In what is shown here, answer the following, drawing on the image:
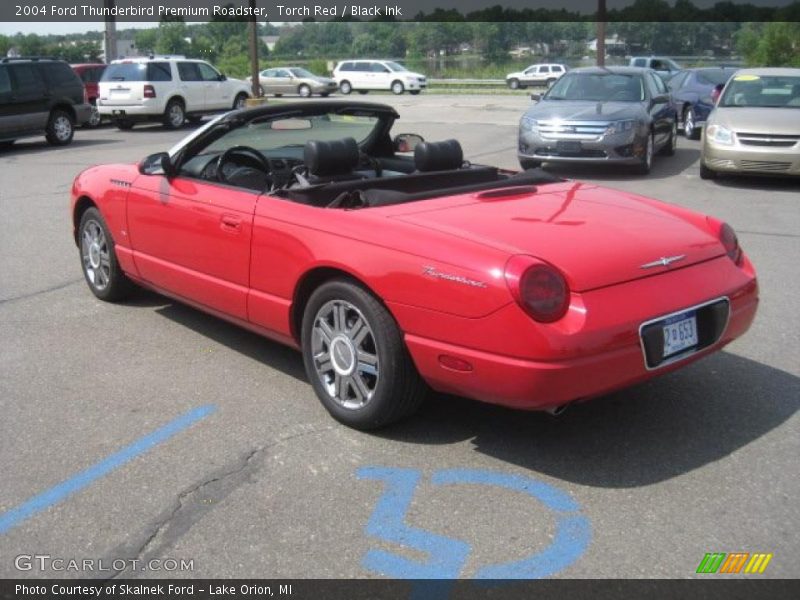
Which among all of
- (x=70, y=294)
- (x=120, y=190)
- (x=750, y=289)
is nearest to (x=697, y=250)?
(x=750, y=289)

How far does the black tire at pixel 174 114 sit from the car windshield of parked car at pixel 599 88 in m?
12.3

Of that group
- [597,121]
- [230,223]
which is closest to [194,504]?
[230,223]

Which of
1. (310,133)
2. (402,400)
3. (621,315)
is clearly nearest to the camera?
(621,315)

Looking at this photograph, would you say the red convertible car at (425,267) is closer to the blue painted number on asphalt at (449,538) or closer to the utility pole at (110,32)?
the blue painted number on asphalt at (449,538)

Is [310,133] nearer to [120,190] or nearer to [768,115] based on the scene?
[120,190]

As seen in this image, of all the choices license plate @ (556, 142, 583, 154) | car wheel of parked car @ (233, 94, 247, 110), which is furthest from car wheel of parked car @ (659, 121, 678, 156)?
car wheel of parked car @ (233, 94, 247, 110)

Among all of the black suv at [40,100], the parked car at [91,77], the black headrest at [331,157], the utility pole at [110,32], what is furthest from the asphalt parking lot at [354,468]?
the utility pole at [110,32]

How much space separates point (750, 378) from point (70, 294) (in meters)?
4.78

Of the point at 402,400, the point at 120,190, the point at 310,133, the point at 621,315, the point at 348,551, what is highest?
the point at 310,133

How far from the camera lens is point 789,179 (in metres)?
12.5

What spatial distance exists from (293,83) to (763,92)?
31.0 meters

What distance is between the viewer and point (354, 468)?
376 cm

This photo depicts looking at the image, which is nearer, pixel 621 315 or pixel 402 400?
pixel 621 315

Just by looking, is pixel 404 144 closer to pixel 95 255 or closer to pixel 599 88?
pixel 95 255
